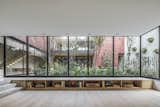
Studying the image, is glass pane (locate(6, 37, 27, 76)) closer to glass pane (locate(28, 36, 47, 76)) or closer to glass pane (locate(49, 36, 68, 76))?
glass pane (locate(28, 36, 47, 76))

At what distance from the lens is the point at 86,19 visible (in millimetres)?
7926

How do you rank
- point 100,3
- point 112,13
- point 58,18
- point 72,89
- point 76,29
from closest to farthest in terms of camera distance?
point 100,3, point 112,13, point 58,18, point 76,29, point 72,89

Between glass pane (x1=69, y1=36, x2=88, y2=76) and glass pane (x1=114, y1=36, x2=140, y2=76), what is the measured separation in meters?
1.64

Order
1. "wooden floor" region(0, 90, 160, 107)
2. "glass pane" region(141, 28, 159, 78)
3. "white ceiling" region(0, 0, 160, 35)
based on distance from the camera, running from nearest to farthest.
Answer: "white ceiling" region(0, 0, 160, 35), "wooden floor" region(0, 90, 160, 107), "glass pane" region(141, 28, 159, 78)

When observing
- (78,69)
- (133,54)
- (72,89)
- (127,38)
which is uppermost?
(127,38)

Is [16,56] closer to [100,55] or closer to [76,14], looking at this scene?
[100,55]

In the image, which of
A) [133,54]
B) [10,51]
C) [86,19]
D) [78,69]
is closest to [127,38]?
[133,54]

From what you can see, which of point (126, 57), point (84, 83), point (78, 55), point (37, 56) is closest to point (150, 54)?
point (126, 57)

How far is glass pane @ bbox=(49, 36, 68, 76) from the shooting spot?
40.8 feet

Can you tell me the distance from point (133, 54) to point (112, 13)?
6.08m

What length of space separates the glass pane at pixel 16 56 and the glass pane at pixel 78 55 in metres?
2.54

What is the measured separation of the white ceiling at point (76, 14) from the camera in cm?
597

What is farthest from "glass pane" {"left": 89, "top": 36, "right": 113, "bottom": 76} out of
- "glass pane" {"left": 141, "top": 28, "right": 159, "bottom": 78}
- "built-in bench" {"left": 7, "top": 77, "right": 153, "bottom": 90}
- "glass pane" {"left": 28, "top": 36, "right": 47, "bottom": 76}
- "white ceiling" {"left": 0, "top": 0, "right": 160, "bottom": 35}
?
"white ceiling" {"left": 0, "top": 0, "right": 160, "bottom": 35}

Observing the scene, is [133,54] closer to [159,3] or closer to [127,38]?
[127,38]
